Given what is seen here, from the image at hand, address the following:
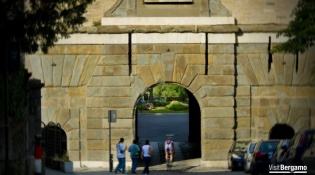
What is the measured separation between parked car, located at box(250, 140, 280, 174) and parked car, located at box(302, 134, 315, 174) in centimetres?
664

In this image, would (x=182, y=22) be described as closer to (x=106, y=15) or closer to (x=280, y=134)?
(x=106, y=15)

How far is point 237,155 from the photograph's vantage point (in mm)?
36219

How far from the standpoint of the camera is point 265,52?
38.4 meters

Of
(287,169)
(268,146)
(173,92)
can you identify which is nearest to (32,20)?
(287,169)

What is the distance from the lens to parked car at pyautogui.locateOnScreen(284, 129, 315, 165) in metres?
19.4

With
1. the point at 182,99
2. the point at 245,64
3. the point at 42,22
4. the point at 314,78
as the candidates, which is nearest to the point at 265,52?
the point at 245,64

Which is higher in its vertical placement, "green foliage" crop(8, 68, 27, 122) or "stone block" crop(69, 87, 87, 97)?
"green foliage" crop(8, 68, 27, 122)

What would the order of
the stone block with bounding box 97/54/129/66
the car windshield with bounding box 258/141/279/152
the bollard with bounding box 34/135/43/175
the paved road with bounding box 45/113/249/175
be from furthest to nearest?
the stone block with bounding box 97/54/129/66
the paved road with bounding box 45/113/249/175
the car windshield with bounding box 258/141/279/152
the bollard with bounding box 34/135/43/175

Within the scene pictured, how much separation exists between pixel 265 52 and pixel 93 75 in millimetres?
7770

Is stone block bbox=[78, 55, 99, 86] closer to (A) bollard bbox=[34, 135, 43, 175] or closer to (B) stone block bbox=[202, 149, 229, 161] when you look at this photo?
A: (B) stone block bbox=[202, 149, 229, 161]

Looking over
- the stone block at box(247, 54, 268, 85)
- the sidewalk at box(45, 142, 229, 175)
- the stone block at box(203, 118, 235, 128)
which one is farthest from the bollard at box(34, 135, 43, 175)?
the stone block at box(247, 54, 268, 85)

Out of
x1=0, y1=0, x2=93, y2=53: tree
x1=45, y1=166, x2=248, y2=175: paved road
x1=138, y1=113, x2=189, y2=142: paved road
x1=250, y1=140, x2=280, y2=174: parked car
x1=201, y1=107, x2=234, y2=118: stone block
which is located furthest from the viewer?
x1=138, y1=113, x2=189, y2=142: paved road

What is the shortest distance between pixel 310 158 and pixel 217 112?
19640 mm

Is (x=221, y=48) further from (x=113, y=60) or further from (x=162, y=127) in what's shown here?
(x=162, y=127)
